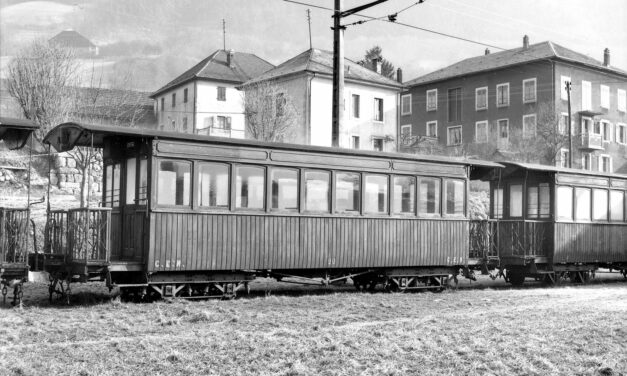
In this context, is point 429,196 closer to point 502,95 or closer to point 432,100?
point 502,95

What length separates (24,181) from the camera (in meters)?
31.3

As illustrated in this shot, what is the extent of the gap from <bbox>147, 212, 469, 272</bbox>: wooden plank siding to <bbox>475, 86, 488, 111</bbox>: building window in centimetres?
4444

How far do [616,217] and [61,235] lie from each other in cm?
1617

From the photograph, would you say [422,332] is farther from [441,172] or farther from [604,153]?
[604,153]

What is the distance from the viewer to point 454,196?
60.7 ft

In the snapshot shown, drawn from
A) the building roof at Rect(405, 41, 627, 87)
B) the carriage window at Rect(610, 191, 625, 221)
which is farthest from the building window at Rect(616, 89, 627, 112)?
the carriage window at Rect(610, 191, 625, 221)

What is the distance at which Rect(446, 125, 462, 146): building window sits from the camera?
63.3m

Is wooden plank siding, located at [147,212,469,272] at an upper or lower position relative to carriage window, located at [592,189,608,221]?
lower

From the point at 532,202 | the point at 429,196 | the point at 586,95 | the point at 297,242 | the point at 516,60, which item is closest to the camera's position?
the point at 297,242

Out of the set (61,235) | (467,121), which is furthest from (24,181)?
(467,121)

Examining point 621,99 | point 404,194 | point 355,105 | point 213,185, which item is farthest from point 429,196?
point 621,99

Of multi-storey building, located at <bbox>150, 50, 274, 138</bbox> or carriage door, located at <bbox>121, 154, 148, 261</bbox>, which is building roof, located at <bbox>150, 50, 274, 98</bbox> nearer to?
multi-storey building, located at <bbox>150, 50, 274, 138</bbox>

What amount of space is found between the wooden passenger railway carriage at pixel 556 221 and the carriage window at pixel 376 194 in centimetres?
415

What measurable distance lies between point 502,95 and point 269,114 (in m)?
25.8
